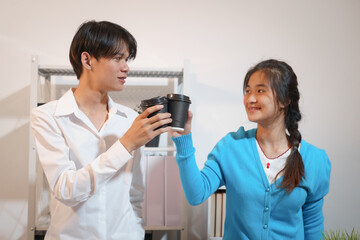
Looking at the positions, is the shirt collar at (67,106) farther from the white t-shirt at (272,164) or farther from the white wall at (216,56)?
the white wall at (216,56)

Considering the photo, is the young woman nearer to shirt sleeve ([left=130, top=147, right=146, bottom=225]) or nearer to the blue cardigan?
the blue cardigan

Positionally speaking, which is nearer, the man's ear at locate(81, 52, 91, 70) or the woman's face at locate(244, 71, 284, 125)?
the man's ear at locate(81, 52, 91, 70)

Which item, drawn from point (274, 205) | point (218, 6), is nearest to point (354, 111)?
point (218, 6)

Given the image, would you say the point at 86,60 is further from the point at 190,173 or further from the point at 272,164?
the point at 272,164

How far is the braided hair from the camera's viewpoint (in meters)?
1.04

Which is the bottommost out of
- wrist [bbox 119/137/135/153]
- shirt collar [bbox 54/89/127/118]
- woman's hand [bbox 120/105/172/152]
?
wrist [bbox 119/137/135/153]

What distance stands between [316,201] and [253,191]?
27cm

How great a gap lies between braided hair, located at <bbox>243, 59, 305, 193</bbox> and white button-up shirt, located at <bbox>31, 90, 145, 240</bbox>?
0.56 meters

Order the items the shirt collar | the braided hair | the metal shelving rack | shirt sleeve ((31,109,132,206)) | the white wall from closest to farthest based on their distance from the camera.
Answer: shirt sleeve ((31,109,132,206)) → the shirt collar → the braided hair → the metal shelving rack → the white wall

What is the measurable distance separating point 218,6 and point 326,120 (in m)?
1.07

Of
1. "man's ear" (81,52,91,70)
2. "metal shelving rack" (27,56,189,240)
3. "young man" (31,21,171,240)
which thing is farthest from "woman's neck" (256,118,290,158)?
"man's ear" (81,52,91,70)

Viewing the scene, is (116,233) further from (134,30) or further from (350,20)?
(350,20)

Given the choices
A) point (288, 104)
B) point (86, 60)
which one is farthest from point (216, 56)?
point (86, 60)

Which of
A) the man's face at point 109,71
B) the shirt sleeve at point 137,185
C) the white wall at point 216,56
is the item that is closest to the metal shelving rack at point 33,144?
the white wall at point 216,56
